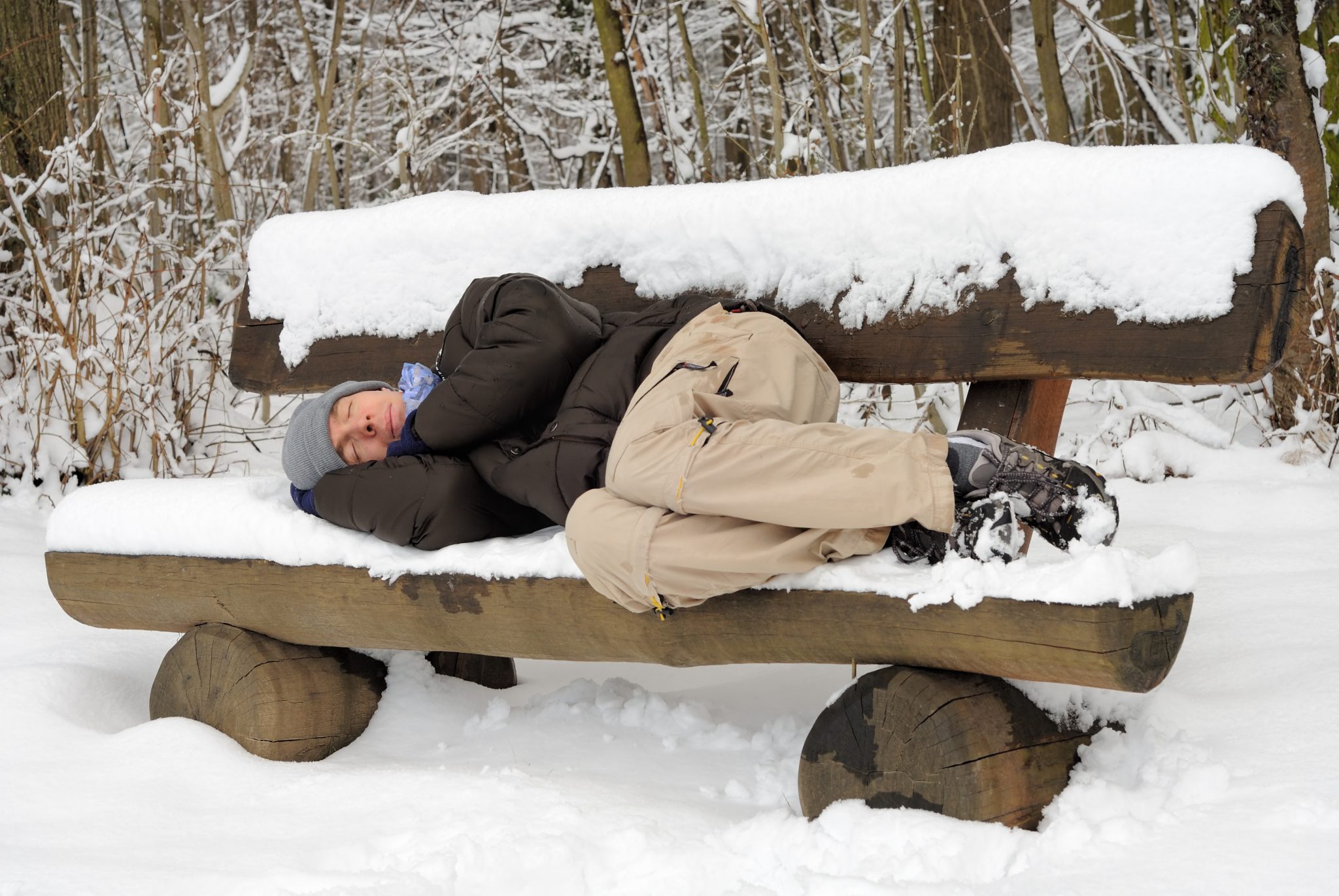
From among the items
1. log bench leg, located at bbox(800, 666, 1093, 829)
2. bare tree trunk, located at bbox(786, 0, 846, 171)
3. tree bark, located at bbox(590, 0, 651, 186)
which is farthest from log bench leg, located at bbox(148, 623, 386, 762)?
tree bark, located at bbox(590, 0, 651, 186)

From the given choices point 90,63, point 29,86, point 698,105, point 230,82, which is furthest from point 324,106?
point 698,105

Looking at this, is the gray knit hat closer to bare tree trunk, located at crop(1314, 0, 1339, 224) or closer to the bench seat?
the bench seat

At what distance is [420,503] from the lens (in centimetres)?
227

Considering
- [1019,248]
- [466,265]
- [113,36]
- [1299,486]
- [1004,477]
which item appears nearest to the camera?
[1004,477]

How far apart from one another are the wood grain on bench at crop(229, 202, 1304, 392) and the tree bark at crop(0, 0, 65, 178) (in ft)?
9.28

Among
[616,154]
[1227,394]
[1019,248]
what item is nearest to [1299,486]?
[1227,394]

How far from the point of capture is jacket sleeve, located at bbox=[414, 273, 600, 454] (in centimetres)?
232

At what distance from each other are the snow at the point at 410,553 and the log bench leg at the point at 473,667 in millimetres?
583

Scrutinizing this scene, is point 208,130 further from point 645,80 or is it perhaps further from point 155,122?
point 645,80

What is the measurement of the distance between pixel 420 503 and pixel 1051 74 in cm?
411

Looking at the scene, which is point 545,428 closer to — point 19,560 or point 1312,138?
point 19,560

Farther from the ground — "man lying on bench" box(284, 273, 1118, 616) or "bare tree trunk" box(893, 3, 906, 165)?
"bare tree trunk" box(893, 3, 906, 165)

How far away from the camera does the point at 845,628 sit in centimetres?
185

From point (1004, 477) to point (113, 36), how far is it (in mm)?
10863
